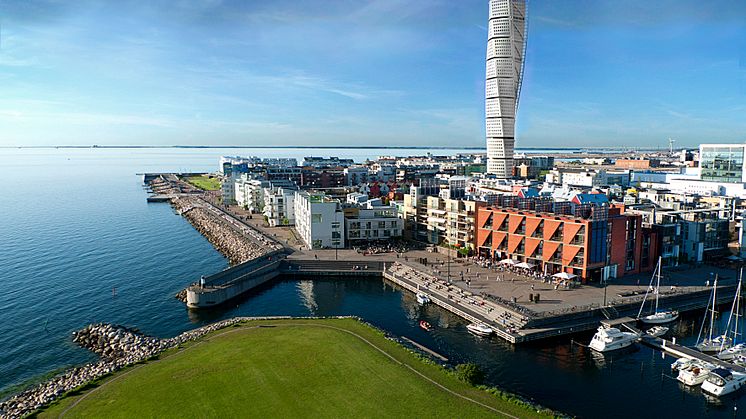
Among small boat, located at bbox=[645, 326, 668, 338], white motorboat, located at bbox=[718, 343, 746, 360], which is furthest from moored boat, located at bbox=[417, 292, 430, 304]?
white motorboat, located at bbox=[718, 343, 746, 360]

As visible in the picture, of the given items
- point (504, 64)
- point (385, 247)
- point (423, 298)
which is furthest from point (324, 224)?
point (504, 64)

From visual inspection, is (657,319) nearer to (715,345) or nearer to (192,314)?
(715,345)

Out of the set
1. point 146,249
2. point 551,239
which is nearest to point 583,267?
point 551,239

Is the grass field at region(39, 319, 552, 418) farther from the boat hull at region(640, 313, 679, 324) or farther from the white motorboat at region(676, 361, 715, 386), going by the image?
the boat hull at region(640, 313, 679, 324)

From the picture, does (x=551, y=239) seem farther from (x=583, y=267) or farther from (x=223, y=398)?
(x=223, y=398)

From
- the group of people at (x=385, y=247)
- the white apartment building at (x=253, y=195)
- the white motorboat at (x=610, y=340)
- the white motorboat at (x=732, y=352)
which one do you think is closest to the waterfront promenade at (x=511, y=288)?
the group of people at (x=385, y=247)

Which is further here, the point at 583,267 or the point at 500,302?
the point at 583,267
